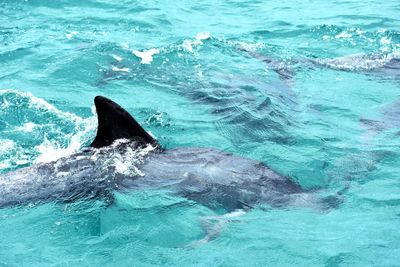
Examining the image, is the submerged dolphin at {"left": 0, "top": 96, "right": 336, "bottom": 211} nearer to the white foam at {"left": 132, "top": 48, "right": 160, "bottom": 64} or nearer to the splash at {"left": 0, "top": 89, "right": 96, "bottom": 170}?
the splash at {"left": 0, "top": 89, "right": 96, "bottom": 170}

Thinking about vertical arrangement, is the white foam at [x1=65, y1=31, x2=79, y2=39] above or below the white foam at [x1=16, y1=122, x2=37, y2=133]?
above

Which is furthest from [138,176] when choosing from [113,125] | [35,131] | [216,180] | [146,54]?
[146,54]

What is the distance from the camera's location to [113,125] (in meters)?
8.19

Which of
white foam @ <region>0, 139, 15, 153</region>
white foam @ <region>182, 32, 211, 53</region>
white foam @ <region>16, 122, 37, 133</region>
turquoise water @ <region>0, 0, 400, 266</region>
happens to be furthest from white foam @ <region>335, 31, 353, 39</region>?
white foam @ <region>0, 139, 15, 153</region>

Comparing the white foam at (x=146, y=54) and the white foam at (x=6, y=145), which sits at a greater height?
the white foam at (x=146, y=54)

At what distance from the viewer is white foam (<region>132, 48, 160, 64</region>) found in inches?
561

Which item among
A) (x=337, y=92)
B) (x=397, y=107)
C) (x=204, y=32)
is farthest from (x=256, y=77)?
(x=204, y=32)

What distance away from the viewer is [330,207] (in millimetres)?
7789

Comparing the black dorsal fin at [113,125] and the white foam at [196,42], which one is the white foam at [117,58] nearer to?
the white foam at [196,42]

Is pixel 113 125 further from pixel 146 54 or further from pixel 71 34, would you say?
pixel 71 34

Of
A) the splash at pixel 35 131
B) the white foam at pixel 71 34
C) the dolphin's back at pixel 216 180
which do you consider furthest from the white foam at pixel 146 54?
the dolphin's back at pixel 216 180

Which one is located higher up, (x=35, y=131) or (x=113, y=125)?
(x=113, y=125)

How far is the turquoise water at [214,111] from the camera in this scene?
701cm

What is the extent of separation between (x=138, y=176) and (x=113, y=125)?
0.89 m
